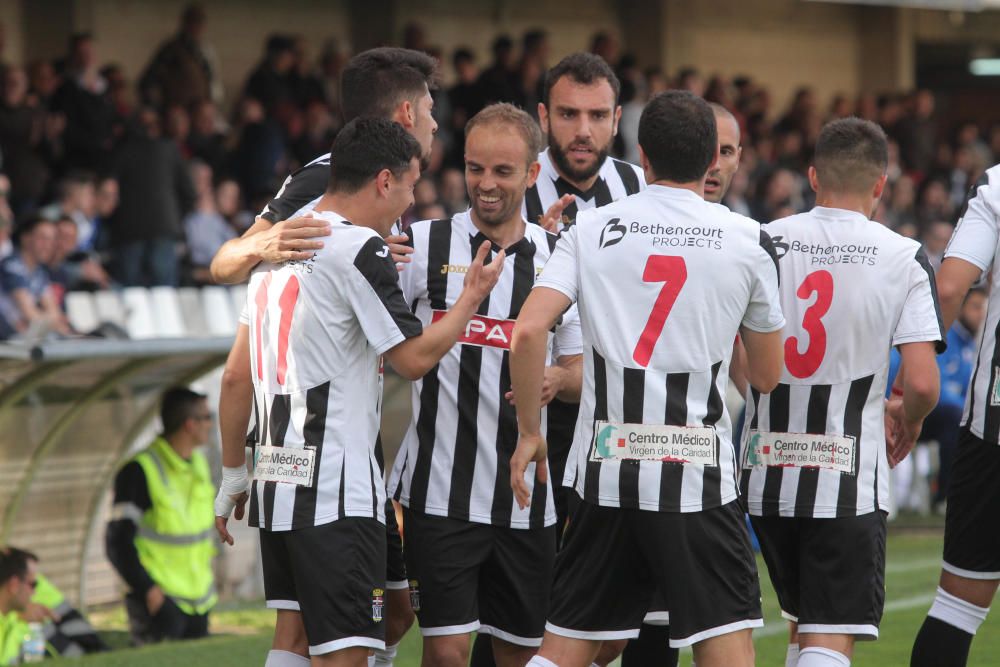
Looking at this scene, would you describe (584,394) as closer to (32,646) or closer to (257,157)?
(32,646)

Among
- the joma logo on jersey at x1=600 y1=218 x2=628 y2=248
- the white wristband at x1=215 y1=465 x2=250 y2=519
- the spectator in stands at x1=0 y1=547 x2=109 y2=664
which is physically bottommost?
the spectator in stands at x1=0 y1=547 x2=109 y2=664

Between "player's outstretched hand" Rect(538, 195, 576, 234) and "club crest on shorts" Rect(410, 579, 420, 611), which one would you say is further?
"player's outstretched hand" Rect(538, 195, 576, 234)

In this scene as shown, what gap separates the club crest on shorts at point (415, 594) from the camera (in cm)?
496

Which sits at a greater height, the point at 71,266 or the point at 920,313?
the point at 920,313

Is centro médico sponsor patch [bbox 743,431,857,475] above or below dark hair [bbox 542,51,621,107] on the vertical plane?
below

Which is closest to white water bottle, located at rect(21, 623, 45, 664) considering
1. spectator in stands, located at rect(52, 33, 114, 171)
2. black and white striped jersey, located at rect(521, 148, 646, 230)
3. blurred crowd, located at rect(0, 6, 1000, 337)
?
blurred crowd, located at rect(0, 6, 1000, 337)

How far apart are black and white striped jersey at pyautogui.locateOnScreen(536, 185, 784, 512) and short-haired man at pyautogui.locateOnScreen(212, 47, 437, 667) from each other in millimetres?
728

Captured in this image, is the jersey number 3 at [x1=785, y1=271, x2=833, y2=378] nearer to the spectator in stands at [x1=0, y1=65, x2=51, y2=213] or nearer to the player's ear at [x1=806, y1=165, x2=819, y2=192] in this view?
the player's ear at [x1=806, y1=165, x2=819, y2=192]

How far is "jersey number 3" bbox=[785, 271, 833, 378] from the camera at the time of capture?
4.88 meters

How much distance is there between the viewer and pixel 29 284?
9867mm

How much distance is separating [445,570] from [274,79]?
11.1m

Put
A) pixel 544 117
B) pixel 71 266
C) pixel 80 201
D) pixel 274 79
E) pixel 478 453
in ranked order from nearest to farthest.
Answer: pixel 478 453 → pixel 544 117 → pixel 71 266 → pixel 80 201 → pixel 274 79

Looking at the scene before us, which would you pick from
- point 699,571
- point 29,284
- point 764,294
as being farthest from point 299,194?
point 29,284

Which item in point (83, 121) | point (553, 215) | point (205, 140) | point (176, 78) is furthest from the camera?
point (176, 78)
